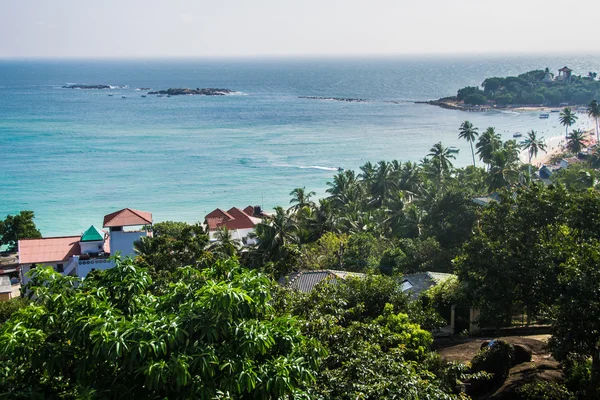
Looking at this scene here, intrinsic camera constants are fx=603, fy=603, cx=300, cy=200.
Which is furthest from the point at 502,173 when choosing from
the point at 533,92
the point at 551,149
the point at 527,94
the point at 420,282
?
the point at 533,92

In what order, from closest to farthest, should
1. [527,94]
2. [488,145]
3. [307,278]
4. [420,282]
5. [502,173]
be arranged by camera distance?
1. [420,282]
2. [307,278]
3. [502,173]
4. [488,145]
5. [527,94]

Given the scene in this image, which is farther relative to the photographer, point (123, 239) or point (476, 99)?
point (476, 99)

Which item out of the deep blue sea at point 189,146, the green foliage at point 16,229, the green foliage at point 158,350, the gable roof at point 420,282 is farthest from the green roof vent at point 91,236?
the green foliage at point 158,350

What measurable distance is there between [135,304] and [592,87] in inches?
5251

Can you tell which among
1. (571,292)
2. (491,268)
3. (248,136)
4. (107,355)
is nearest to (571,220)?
(491,268)

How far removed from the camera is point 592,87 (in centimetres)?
12512

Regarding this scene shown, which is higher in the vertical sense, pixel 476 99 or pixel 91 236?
pixel 476 99

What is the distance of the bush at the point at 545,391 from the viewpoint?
496 inches

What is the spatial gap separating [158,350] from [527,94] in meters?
127

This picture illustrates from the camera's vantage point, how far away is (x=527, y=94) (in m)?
123

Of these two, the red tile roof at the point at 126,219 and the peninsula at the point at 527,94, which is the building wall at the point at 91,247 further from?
the peninsula at the point at 527,94

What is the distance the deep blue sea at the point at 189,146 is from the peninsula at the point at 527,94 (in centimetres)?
751

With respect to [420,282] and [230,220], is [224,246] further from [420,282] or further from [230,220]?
[230,220]

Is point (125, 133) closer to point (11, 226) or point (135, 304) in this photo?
point (11, 226)
